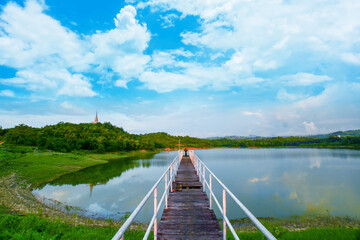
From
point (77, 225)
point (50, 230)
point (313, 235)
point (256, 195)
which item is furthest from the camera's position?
point (256, 195)

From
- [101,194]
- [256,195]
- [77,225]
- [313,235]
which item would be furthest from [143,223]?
[256,195]

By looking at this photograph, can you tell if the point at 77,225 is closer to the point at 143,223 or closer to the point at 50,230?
the point at 50,230

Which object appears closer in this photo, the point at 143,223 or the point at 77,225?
the point at 77,225

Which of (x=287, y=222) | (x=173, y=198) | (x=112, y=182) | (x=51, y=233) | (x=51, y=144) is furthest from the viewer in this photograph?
(x=51, y=144)

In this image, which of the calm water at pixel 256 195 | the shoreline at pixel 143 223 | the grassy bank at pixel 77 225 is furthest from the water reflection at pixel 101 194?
the grassy bank at pixel 77 225

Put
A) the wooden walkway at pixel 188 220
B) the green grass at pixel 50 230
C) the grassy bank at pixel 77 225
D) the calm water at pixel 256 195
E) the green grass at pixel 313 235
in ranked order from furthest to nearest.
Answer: the calm water at pixel 256 195, the green grass at pixel 313 235, the grassy bank at pixel 77 225, the green grass at pixel 50 230, the wooden walkway at pixel 188 220

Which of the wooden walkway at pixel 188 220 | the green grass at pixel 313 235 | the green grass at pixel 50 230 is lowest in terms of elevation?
the green grass at pixel 313 235

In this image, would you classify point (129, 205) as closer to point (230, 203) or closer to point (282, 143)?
point (230, 203)

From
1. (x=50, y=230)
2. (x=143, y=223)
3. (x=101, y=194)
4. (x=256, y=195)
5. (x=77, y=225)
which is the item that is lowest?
(x=256, y=195)

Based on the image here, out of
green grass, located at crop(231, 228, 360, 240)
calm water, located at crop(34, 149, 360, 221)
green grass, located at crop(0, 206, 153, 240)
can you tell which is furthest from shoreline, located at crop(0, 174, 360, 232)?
green grass, located at crop(231, 228, 360, 240)

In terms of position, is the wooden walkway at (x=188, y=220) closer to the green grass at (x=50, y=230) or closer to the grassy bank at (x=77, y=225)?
the grassy bank at (x=77, y=225)

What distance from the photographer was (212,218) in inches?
198

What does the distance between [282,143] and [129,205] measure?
157 m

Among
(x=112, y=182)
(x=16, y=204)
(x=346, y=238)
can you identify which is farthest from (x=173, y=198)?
(x=112, y=182)
